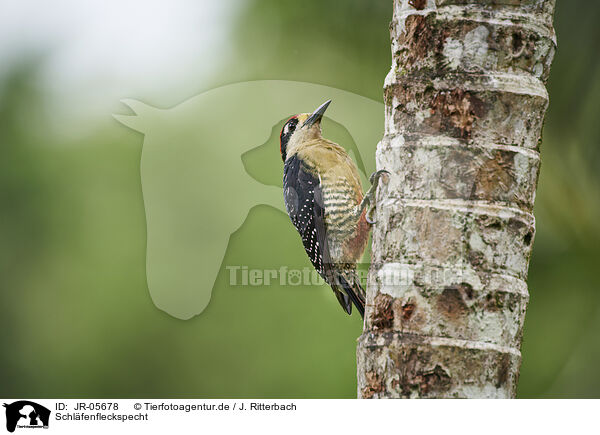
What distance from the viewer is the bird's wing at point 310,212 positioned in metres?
3.98

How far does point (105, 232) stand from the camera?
19.5 ft

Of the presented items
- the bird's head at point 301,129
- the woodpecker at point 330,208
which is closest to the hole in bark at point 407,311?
the woodpecker at point 330,208

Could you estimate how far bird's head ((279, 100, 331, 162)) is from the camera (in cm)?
407

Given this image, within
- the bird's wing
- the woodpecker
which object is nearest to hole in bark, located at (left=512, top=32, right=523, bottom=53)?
the woodpecker

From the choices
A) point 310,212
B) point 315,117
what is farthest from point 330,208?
point 315,117

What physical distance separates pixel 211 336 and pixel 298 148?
1980 mm

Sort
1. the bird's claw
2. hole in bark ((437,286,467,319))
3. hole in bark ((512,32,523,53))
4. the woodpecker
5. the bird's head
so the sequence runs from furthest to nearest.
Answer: the bird's head < the woodpecker < the bird's claw < hole in bark ((512,32,523,53)) < hole in bark ((437,286,467,319))

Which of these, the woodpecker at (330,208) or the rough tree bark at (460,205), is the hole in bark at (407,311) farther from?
the woodpecker at (330,208)

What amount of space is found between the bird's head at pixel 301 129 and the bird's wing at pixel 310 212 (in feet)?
0.52

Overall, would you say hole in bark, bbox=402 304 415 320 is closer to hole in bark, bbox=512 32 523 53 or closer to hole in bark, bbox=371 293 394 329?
hole in bark, bbox=371 293 394 329

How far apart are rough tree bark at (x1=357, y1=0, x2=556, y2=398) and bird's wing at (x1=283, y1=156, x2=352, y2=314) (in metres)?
1.80

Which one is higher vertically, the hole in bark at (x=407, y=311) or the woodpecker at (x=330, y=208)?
the woodpecker at (x=330, y=208)

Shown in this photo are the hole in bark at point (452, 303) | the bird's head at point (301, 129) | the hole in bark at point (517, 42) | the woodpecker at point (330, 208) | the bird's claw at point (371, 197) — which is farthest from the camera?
the bird's head at point (301, 129)
